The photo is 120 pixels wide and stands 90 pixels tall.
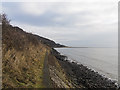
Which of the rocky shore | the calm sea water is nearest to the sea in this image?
the calm sea water

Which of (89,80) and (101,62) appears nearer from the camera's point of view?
(89,80)

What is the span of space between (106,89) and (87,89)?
10.0 ft

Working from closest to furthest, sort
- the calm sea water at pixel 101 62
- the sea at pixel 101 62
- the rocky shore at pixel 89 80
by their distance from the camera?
the rocky shore at pixel 89 80, the sea at pixel 101 62, the calm sea water at pixel 101 62

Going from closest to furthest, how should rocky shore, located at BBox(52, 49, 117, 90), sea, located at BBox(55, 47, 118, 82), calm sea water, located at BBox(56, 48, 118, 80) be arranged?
rocky shore, located at BBox(52, 49, 117, 90) → sea, located at BBox(55, 47, 118, 82) → calm sea water, located at BBox(56, 48, 118, 80)

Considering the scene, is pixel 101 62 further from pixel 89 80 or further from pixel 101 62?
pixel 89 80

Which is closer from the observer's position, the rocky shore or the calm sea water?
the rocky shore

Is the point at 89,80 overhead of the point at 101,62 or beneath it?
overhead

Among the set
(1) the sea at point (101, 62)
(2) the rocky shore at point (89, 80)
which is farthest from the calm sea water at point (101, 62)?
(2) the rocky shore at point (89, 80)

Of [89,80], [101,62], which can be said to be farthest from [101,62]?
[89,80]

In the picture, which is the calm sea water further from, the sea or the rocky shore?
the rocky shore

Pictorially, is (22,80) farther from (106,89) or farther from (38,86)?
(106,89)

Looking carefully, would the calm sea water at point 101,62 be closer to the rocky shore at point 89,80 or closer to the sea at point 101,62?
the sea at point 101,62

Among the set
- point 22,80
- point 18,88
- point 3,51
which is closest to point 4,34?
point 3,51

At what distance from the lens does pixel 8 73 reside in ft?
17.6
